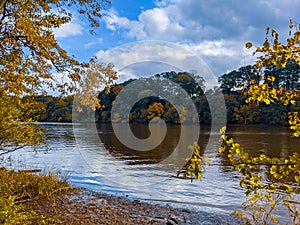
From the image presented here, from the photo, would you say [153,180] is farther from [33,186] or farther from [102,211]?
[33,186]

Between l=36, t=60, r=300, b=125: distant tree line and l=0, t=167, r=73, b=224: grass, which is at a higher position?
l=36, t=60, r=300, b=125: distant tree line

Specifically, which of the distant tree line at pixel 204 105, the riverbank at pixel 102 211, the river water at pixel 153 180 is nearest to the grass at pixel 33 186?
the riverbank at pixel 102 211

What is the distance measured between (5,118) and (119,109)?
7355 cm

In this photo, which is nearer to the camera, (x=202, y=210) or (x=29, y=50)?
(x=29, y=50)

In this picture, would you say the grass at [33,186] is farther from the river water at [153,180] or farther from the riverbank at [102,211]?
the river water at [153,180]

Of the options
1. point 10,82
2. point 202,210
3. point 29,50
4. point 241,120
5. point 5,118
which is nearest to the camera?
point 5,118

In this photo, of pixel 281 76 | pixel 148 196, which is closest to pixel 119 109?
pixel 281 76

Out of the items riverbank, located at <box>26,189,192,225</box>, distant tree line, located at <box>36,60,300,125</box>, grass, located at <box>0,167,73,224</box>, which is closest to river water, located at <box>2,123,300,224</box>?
grass, located at <box>0,167,73,224</box>

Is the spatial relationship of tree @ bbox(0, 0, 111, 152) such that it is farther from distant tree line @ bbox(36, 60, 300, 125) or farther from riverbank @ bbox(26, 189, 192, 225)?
distant tree line @ bbox(36, 60, 300, 125)

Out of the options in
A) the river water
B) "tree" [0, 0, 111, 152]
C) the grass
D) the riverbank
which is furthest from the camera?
the river water

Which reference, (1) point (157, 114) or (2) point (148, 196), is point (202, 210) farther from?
(1) point (157, 114)

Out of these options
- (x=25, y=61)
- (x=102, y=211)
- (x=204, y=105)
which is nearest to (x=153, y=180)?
A: (x=102, y=211)

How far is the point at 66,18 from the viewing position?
20.9 feet

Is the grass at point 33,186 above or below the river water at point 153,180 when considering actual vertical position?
above
